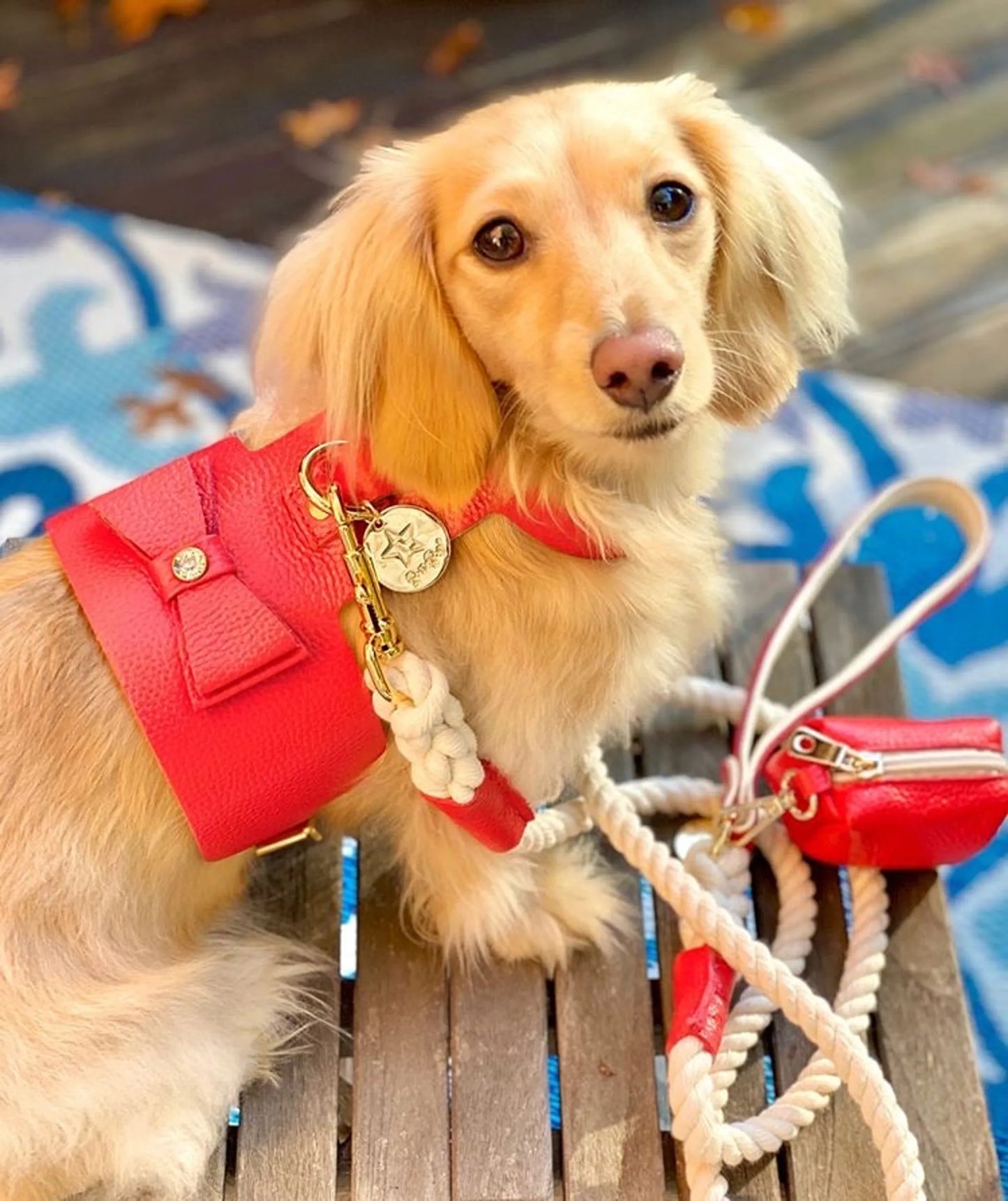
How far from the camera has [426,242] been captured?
1104 mm

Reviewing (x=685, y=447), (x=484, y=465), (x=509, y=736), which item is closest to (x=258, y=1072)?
(x=509, y=736)

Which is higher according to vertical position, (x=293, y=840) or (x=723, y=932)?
(x=293, y=840)

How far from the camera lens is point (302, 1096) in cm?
127

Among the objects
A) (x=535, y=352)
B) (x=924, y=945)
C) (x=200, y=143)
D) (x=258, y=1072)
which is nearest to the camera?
(x=535, y=352)

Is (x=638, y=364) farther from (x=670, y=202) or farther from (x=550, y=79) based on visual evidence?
(x=550, y=79)

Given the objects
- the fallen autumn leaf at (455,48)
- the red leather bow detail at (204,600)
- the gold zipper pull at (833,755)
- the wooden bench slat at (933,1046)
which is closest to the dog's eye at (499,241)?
the red leather bow detail at (204,600)

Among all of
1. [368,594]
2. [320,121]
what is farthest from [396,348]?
[320,121]

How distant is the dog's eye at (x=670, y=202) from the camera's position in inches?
43.1

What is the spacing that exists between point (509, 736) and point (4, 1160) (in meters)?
0.59

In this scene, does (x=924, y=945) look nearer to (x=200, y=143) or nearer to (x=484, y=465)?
(x=484, y=465)

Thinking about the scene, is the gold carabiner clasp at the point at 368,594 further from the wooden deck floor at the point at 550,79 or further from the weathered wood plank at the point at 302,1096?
the wooden deck floor at the point at 550,79

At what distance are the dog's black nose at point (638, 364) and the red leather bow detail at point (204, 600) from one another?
0.37 m

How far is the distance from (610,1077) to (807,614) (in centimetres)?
69

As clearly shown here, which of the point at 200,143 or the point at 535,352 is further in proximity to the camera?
the point at 200,143
